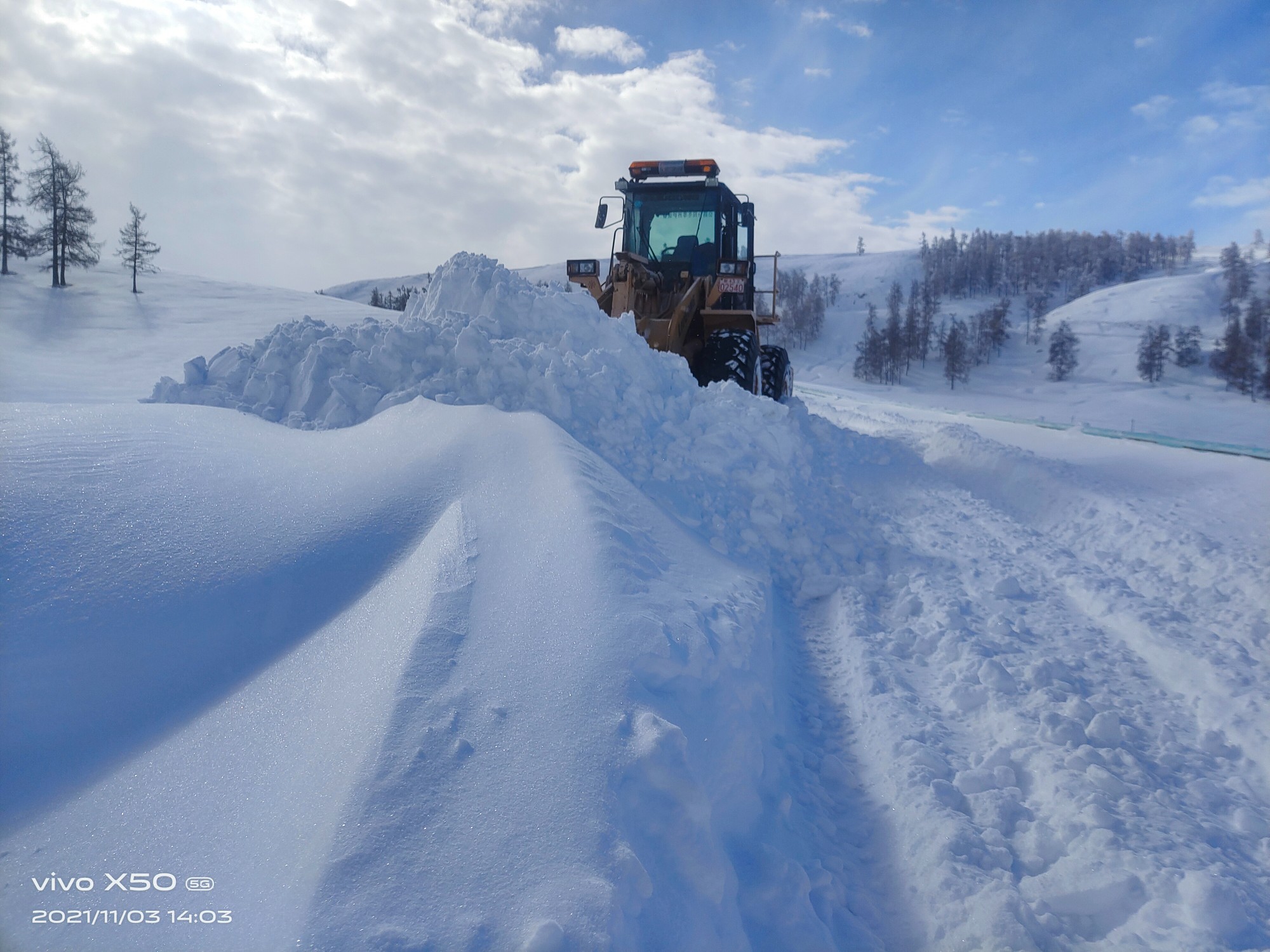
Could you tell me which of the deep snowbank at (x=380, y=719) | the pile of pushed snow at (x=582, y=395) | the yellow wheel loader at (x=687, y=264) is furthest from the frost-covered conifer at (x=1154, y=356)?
the deep snowbank at (x=380, y=719)

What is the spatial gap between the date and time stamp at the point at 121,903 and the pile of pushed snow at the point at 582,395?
3.70 meters

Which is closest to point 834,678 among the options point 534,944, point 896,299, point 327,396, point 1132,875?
point 1132,875

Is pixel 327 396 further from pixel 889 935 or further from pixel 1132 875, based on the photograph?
pixel 1132 875

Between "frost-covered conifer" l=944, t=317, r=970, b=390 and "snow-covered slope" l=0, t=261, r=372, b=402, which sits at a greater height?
"frost-covered conifer" l=944, t=317, r=970, b=390

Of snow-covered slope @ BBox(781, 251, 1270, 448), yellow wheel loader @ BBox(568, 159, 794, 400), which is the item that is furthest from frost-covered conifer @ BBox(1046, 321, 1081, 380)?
yellow wheel loader @ BBox(568, 159, 794, 400)

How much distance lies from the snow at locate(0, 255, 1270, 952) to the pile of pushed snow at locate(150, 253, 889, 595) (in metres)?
0.06

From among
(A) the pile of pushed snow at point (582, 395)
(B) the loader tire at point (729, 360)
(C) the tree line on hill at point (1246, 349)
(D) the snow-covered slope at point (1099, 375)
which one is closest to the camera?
(A) the pile of pushed snow at point (582, 395)

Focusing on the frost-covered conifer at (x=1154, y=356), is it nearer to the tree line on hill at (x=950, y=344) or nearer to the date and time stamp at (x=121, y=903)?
the tree line on hill at (x=950, y=344)

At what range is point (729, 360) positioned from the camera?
8227mm

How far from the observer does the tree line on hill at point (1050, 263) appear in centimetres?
7612

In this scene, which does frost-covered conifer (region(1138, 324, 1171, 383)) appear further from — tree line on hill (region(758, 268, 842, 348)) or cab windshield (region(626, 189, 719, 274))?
cab windshield (region(626, 189, 719, 274))

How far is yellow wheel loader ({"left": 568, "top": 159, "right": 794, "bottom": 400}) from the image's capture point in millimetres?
8516

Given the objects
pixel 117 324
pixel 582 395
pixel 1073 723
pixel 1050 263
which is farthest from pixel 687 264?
pixel 1050 263

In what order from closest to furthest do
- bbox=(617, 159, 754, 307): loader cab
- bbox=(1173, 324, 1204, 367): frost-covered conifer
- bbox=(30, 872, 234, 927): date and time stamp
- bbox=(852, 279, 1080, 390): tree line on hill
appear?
bbox=(30, 872, 234, 927): date and time stamp
bbox=(617, 159, 754, 307): loader cab
bbox=(1173, 324, 1204, 367): frost-covered conifer
bbox=(852, 279, 1080, 390): tree line on hill
